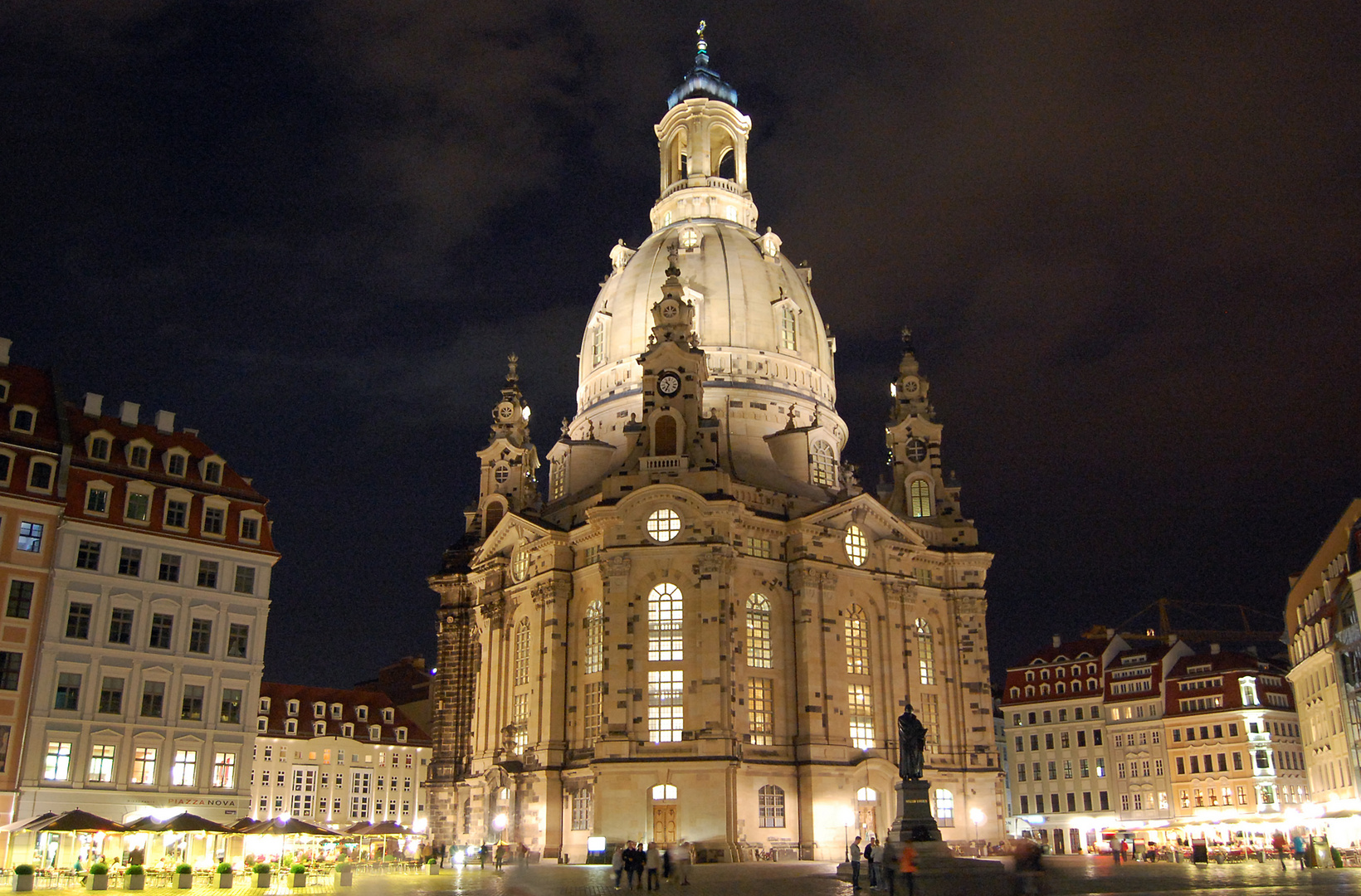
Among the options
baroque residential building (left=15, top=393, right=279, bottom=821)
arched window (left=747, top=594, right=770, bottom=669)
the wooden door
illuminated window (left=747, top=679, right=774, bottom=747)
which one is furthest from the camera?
arched window (left=747, top=594, right=770, bottom=669)

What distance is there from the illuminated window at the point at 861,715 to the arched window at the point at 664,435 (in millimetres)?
18207

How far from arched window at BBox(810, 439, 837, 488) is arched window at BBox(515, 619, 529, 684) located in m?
21.4

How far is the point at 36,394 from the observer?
58688 millimetres

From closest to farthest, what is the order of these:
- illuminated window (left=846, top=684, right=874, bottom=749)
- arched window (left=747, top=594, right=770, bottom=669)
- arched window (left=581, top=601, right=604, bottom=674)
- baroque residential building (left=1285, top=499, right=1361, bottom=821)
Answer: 1. arched window (left=747, top=594, right=770, bottom=669)
2. arched window (left=581, top=601, right=604, bottom=674)
3. illuminated window (left=846, top=684, right=874, bottom=749)
4. baroque residential building (left=1285, top=499, right=1361, bottom=821)

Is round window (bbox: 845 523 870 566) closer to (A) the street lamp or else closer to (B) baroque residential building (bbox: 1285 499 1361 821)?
(A) the street lamp

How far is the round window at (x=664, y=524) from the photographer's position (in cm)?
7250

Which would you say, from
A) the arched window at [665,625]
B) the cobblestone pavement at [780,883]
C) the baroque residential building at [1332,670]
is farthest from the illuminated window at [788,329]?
the cobblestone pavement at [780,883]

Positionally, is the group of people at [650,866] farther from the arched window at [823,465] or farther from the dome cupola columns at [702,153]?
the dome cupola columns at [702,153]

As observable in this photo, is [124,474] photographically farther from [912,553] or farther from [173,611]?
[912,553]

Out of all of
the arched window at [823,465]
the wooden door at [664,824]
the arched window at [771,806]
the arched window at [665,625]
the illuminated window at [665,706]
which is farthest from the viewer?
the arched window at [823,465]

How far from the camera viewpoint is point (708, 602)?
70750mm

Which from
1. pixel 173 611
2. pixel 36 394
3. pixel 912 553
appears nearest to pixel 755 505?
pixel 912 553

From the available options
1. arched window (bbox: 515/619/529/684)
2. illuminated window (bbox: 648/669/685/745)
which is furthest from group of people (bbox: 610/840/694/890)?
arched window (bbox: 515/619/529/684)

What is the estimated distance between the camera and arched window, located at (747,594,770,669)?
Result: 239 ft
